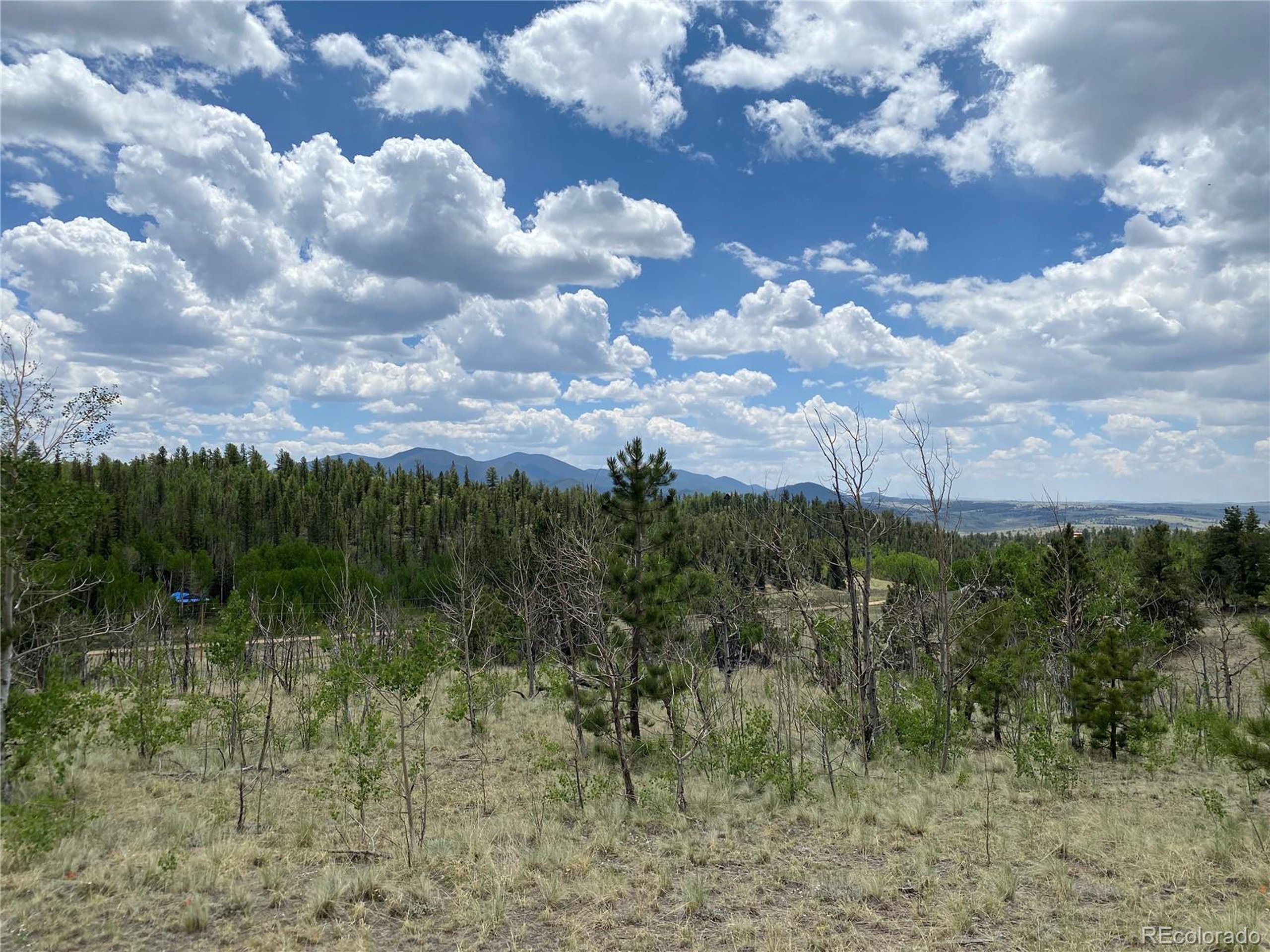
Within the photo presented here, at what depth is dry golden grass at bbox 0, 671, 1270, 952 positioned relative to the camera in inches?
337

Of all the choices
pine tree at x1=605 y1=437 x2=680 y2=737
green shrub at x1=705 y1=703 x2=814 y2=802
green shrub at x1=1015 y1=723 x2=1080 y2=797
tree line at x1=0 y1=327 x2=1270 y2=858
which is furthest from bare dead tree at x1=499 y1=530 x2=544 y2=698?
green shrub at x1=1015 y1=723 x2=1080 y2=797

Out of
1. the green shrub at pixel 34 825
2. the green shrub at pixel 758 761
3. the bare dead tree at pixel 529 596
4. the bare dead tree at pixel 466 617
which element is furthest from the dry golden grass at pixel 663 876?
the bare dead tree at pixel 529 596

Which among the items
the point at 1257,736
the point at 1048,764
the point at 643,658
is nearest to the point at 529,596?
the point at 643,658

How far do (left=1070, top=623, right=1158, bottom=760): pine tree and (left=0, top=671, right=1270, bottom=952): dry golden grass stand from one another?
3.97 meters

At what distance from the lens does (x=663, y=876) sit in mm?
10484

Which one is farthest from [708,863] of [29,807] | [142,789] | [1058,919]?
[142,789]

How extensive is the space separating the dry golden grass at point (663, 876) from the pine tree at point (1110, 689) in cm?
397

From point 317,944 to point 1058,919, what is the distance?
9161 mm

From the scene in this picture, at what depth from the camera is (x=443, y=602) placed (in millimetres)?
26734

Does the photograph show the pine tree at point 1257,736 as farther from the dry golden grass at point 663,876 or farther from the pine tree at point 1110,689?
the pine tree at point 1110,689

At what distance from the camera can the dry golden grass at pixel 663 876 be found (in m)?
8.57

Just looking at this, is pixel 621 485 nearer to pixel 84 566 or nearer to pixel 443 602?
pixel 443 602

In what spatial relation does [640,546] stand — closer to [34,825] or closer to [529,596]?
[529,596]

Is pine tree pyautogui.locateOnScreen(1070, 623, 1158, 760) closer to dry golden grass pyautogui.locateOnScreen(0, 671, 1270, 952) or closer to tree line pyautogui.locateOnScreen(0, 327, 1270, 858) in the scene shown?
tree line pyautogui.locateOnScreen(0, 327, 1270, 858)
